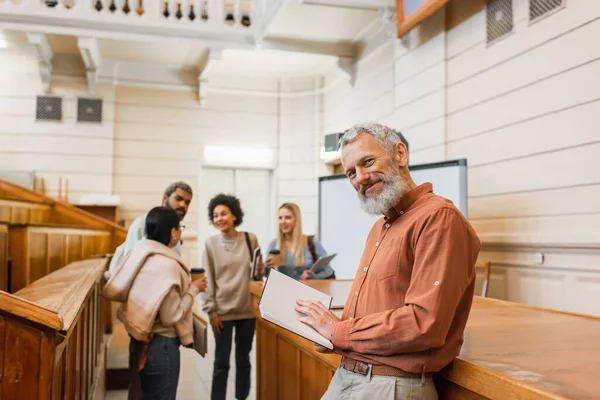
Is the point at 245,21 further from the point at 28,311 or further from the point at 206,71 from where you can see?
the point at 28,311

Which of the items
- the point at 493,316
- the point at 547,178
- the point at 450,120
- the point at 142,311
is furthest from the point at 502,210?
the point at 142,311

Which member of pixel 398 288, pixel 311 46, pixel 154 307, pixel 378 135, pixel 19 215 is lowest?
pixel 154 307

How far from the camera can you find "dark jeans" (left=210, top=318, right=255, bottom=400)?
346cm

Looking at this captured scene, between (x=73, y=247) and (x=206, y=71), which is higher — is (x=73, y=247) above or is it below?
below

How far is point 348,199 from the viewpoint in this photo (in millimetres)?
4789

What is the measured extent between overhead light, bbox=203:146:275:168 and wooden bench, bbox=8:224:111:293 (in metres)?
2.64

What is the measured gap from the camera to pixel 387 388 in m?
1.30

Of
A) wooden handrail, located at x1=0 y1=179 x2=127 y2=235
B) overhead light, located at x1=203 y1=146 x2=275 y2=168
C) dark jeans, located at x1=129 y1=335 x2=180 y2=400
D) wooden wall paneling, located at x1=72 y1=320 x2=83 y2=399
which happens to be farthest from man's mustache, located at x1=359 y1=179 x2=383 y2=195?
overhead light, located at x1=203 y1=146 x2=275 y2=168

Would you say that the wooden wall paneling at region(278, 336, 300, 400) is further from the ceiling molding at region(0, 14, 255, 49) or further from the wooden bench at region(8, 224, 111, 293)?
the ceiling molding at region(0, 14, 255, 49)

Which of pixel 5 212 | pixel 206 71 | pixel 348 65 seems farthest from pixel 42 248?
pixel 348 65

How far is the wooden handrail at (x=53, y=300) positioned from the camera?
1277 millimetres

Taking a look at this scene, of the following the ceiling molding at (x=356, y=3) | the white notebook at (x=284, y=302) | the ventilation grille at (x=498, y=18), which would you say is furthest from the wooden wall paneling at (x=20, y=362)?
the ceiling molding at (x=356, y=3)

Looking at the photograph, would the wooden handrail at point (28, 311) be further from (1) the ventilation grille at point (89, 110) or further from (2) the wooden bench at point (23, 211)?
(1) the ventilation grille at point (89, 110)

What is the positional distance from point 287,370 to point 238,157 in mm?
5714
